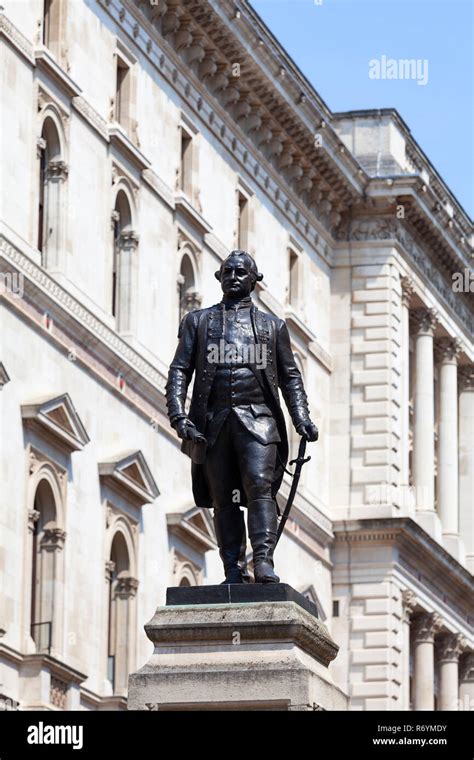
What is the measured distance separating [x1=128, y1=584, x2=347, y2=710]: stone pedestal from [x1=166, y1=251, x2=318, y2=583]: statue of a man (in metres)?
0.67

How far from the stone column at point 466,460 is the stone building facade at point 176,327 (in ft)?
0.22

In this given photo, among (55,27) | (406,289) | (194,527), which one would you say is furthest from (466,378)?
(55,27)

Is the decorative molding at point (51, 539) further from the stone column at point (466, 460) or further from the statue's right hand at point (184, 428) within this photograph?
the stone column at point (466, 460)

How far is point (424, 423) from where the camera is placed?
6450 cm

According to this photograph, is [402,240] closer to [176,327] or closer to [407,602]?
[407,602]

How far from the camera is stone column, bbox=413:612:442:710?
62281mm

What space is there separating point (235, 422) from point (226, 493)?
1.91ft

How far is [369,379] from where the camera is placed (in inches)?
2418

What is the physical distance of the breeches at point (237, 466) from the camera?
20.3 m

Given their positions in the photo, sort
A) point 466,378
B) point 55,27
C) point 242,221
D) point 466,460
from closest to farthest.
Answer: point 55,27
point 242,221
point 466,460
point 466,378

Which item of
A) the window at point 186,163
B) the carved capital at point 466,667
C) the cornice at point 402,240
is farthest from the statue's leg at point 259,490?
the carved capital at point 466,667

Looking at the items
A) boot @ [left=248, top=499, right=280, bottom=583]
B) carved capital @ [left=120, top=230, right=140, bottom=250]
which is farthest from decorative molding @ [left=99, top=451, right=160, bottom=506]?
boot @ [left=248, top=499, right=280, bottom=583]
